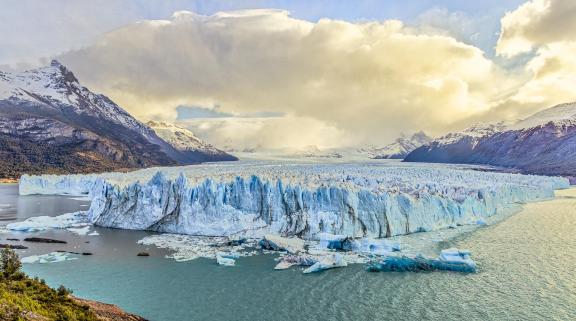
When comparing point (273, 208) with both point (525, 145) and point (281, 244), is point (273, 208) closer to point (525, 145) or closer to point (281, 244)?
point (281, 244)

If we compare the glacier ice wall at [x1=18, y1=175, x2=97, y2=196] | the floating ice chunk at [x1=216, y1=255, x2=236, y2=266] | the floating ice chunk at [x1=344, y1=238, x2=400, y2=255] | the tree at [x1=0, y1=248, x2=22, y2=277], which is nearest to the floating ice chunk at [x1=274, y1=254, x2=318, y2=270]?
the floating ice chunk at [x1=216, y1=255, x2=236, y2=266]

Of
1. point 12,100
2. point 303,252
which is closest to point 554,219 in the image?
point 303,252

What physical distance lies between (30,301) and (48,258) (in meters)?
13.8

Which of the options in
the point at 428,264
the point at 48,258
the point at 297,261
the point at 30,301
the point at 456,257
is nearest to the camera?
the point at 30,301

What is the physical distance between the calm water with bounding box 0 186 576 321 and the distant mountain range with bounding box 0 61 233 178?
82692mm

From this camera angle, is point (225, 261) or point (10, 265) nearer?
point (10, 265)

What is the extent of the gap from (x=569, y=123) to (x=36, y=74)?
19484 centimetres

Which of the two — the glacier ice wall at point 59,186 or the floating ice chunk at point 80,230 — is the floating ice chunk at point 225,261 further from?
the glacier ice wall at point 59,186

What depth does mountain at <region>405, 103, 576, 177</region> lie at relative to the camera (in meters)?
101

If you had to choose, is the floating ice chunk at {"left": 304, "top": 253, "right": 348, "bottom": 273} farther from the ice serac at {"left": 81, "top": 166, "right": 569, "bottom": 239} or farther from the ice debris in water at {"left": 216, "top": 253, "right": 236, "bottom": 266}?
the ice serac at {"left": 81, "top": 166, "right": 569, "bottom": 239}

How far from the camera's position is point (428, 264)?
71.6 feet

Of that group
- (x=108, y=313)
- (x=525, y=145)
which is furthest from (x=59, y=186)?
(x=525, y=145)

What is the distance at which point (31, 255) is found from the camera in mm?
25188

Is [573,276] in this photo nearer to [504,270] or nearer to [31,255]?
[504,270]
